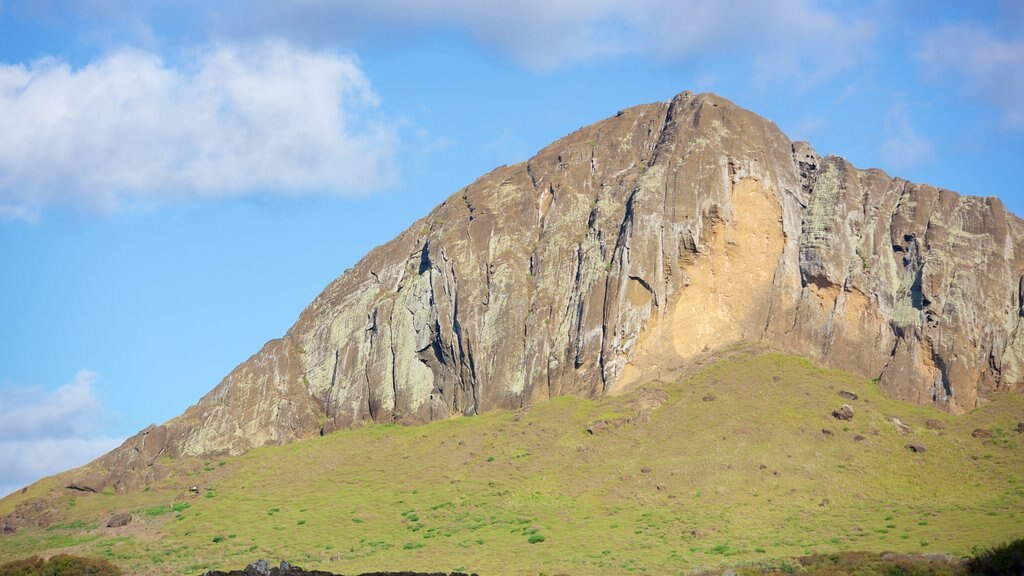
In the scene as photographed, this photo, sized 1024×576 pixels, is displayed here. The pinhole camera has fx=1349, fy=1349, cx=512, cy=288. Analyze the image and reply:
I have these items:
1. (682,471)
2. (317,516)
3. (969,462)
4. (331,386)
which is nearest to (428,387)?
(331,386)

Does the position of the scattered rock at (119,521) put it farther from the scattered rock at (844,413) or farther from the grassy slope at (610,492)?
the scattered rock at (844,413)

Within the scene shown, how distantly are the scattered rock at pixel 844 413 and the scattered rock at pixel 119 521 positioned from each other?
47047mm

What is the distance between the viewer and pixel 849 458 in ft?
266

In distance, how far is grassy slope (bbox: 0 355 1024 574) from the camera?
236 feet

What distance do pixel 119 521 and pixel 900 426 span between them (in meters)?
51.0

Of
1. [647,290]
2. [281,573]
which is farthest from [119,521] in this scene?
[647,290]

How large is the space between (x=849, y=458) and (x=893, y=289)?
16.1 m

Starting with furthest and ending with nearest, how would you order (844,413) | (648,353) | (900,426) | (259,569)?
(648,353), (844,413), (900,426), (259,569)

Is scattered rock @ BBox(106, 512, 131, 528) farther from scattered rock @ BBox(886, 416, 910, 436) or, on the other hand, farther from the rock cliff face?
scattered rock @ BBox(886, 416, 910, 436)

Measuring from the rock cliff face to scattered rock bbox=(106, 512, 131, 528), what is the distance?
8852mm

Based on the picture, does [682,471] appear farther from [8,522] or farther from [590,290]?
[8,522]

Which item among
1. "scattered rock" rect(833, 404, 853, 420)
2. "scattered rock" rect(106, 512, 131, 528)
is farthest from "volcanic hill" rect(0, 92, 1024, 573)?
"scattered rock" rect(106, 512, 131, 528)

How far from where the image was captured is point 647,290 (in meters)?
93.9

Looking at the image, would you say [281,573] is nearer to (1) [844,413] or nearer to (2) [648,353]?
(2) [648,353]
